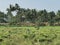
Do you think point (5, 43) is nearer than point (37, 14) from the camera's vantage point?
Yes

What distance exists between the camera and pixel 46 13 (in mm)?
80000

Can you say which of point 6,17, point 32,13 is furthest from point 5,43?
point 6,17

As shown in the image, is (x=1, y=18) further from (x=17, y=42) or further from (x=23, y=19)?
(x=17, y=42)

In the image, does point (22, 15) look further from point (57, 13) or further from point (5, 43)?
point (5, 43)

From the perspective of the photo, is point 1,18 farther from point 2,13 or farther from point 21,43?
point 21,43

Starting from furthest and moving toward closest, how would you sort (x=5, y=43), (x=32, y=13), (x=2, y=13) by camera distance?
(x=2, y=13)
(x=32, y=13)
(x=5, y=43)

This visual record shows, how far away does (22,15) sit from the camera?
81.6 metres

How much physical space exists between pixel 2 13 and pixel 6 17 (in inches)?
114

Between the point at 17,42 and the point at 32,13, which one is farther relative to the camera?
the point at 32,13

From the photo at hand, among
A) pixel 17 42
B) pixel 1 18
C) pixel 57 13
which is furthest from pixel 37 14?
pixel 17 42

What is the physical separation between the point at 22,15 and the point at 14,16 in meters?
3.23

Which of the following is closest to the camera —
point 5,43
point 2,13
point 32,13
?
point 5,43

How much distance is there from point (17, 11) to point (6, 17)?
585 cm

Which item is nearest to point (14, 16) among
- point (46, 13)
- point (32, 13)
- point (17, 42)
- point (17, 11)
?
point (17, 11)
